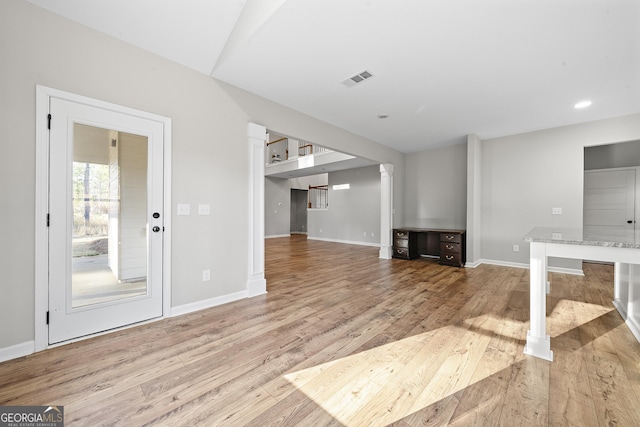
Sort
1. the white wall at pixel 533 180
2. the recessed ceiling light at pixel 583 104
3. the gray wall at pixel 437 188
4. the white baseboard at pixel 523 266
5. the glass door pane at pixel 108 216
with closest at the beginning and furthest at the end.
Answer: the glass door pane at pixel 108 216, the recessed ceiling light at pixel 583 104, the white wall at pixel 533 180, the white baseboard at pixel 523 266, the gray wall at pixel 437 188

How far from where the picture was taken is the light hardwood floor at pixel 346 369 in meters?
1.37

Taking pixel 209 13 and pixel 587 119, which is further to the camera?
pixel 587 119

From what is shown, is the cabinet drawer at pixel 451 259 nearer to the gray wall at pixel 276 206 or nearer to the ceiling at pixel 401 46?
the ceiling at pixel 401 46

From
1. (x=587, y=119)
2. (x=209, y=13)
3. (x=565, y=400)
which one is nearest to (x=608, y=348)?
(x=565, y=400)

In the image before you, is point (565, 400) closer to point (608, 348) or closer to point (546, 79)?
point (608, 348)

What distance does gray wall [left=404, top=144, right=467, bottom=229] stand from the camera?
19.1 ft

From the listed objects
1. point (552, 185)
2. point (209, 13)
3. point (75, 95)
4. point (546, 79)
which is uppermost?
point (209, 13)

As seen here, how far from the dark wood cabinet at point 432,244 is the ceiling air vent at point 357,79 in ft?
12.1

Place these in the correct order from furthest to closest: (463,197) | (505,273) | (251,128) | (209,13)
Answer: (463,197) < (505,273) < (251,128) < (209,13)

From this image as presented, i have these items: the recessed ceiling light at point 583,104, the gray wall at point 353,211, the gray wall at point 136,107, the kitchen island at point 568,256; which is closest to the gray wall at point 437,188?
the gray wall at point 353,211

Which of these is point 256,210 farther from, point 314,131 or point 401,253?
point 401,253

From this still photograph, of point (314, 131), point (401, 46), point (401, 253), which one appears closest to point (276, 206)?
point (401, 253)

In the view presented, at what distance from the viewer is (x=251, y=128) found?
128 inches

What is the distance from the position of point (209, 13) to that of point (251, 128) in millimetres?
1220
